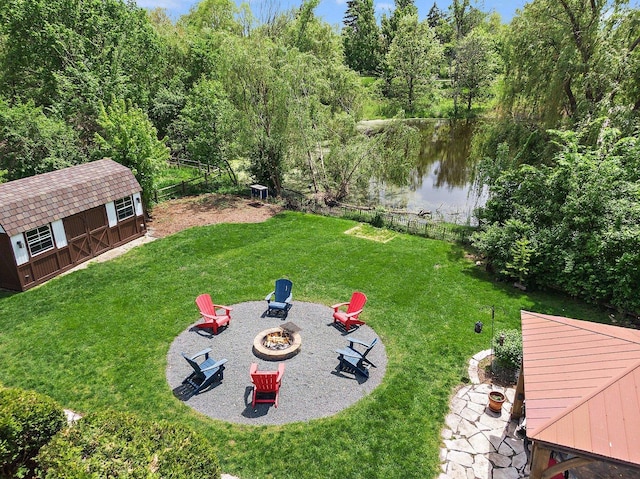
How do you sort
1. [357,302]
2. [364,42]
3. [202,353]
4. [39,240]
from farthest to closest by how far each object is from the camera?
1. [364,42]
2. [39,240]
3. [357,302]
4. [202,353]

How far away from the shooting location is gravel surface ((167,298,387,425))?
8922 millimetres

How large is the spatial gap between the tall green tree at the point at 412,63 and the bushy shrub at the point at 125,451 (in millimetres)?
44148

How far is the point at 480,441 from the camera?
8156 millimetres

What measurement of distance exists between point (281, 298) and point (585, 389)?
8486mm

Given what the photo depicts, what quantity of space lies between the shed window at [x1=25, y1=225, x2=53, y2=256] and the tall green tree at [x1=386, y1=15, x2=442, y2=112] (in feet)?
127

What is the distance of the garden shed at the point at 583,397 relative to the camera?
5227 mm

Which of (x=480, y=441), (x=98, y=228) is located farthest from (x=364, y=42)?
(x=480, y=441)

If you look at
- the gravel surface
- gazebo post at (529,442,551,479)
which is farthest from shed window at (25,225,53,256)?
gazebo post at (529,442,551,479)

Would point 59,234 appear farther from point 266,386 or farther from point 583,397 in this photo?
point 583,397

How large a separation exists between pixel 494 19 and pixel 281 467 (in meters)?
66.9

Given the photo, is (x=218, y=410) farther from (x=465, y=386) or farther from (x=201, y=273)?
(x=201, y=273)

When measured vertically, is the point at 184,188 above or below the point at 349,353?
above

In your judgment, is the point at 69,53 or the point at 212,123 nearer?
the point at 212,123

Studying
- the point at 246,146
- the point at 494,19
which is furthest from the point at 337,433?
the point at 494,19
